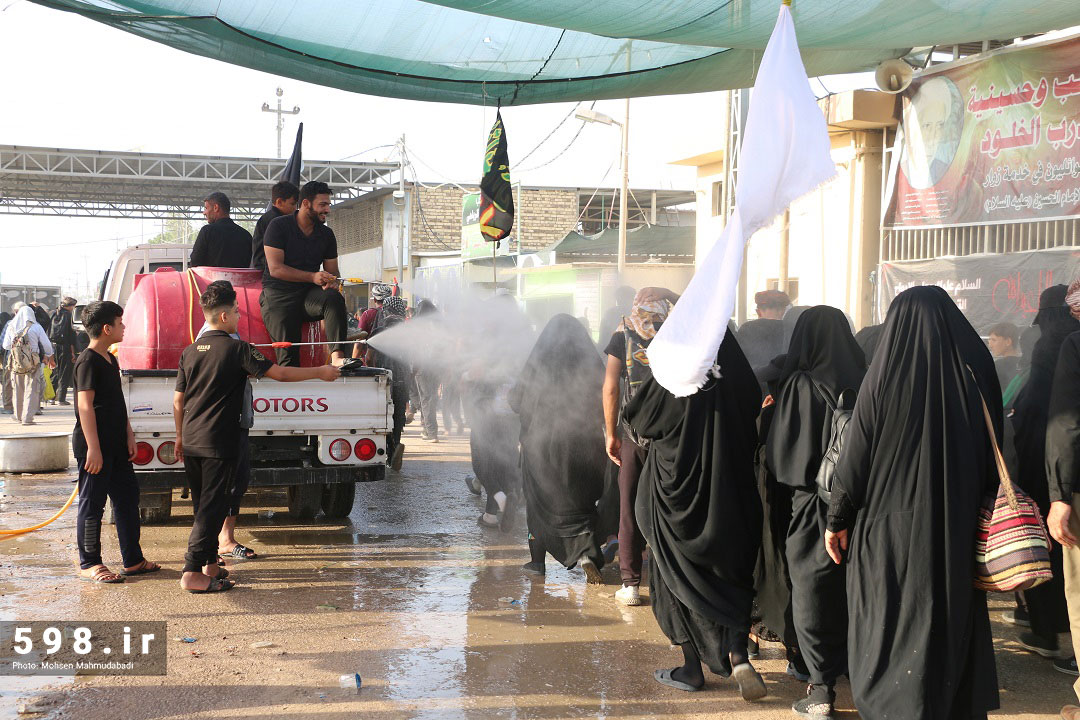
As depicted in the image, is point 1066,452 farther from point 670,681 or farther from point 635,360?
point 635,360

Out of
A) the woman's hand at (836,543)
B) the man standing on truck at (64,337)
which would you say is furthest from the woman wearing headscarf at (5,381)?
the woman's hand at (836,543)

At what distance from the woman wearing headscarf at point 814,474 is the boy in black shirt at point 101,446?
394 centimetres

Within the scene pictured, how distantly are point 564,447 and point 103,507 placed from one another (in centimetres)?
289

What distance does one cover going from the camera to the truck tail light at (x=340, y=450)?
7.27 metres

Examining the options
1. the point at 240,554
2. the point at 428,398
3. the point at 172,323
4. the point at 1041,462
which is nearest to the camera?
the point at 1041,462

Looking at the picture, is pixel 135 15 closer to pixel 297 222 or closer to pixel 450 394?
pixel 297 222

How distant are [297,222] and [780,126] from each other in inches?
169

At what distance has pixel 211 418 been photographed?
230 inches

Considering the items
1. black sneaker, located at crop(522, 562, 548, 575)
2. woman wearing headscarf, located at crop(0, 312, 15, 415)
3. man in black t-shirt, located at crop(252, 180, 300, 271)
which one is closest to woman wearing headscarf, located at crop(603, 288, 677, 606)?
black sneaker, located at crop(522, 562, 548, 575)

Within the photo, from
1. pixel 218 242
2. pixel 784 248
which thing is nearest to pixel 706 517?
pixel 218 242

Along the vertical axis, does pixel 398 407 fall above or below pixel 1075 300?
below

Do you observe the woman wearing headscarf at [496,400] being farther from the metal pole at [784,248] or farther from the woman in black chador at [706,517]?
the metal pole at [784,248]

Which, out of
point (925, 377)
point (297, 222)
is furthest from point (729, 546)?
point (297, 222)

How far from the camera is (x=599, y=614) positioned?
224 inches
